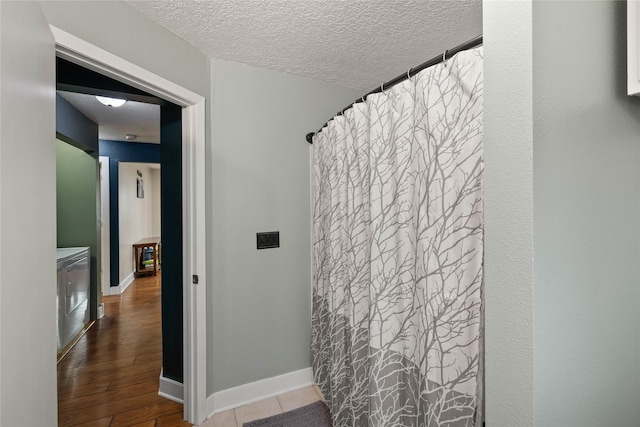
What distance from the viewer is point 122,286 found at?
477 centimetres

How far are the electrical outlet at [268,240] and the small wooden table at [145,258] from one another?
4.67 m

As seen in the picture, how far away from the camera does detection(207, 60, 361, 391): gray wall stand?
197 centimetres

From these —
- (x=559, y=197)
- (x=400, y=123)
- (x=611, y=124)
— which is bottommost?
(x=559, y=197)

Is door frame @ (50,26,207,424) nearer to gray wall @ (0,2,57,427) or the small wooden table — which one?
gray wall @ (0,2,57,427)

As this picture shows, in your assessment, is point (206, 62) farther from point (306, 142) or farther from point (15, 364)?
point (15, 364)

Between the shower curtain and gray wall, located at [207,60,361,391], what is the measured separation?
16.4 inches

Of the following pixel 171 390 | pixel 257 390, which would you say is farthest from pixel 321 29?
pixel 171 390

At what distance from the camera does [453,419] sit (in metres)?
1.04

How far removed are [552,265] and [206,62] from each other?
2.05 m


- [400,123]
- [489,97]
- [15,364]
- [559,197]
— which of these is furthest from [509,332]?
[15,364]

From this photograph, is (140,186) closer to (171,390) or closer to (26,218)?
(171,390)

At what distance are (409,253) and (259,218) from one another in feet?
3.86

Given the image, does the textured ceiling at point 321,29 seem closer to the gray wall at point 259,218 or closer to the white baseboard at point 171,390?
the gray wall at point 259,218

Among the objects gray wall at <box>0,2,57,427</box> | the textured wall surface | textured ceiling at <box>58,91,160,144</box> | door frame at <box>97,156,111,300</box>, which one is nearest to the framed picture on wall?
door frame at <box>97,156,111,300</box>
